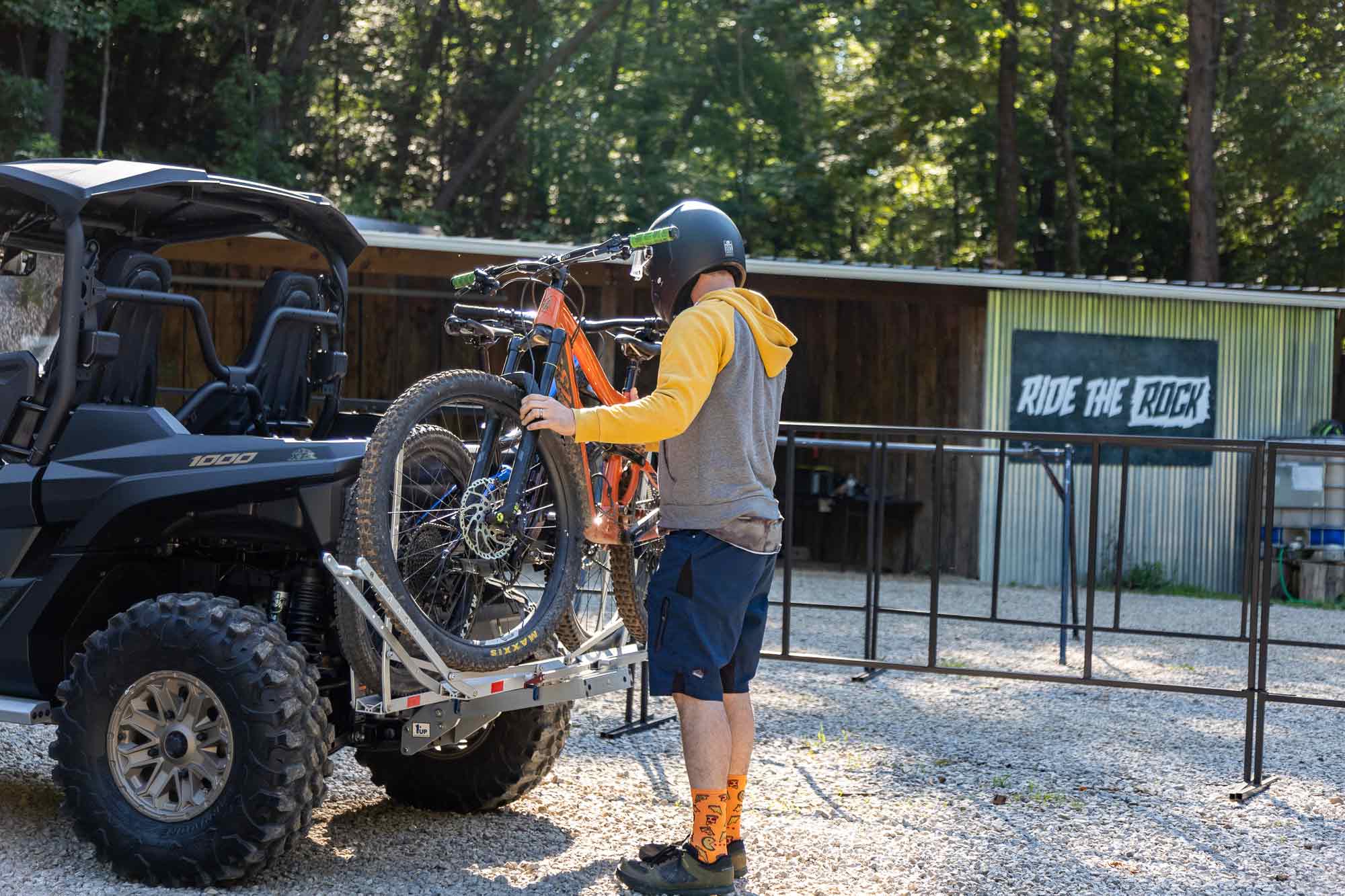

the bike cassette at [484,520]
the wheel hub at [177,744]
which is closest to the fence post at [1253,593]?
the bike cassette at [484,520]

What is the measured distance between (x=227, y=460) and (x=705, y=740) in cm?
161

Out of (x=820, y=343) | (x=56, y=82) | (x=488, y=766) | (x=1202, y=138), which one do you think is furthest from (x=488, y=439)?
(x=1202, y=138)

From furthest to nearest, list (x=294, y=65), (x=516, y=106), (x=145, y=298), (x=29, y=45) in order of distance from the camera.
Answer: (x=516, y=106)
(x=294, y=65)
(x=29, y=45)
(x=145, y=298)

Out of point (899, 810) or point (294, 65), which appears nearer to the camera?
point (899, 810)

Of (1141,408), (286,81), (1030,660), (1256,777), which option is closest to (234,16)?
(286,81)

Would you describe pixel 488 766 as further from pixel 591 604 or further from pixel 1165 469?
pixel 1165 469

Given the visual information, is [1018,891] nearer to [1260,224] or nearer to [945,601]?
[945,601]

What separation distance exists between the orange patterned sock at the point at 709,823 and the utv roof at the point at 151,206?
2518mm

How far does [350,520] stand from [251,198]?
164 centimetres

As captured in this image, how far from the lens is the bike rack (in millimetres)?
3973

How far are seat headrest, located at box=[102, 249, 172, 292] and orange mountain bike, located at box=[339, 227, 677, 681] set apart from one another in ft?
3.14

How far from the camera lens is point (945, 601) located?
1298 centimetres

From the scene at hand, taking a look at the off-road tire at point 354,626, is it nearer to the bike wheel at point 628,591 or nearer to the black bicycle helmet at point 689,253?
the bike wheel at point 628,591

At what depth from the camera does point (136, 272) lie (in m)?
4.62
